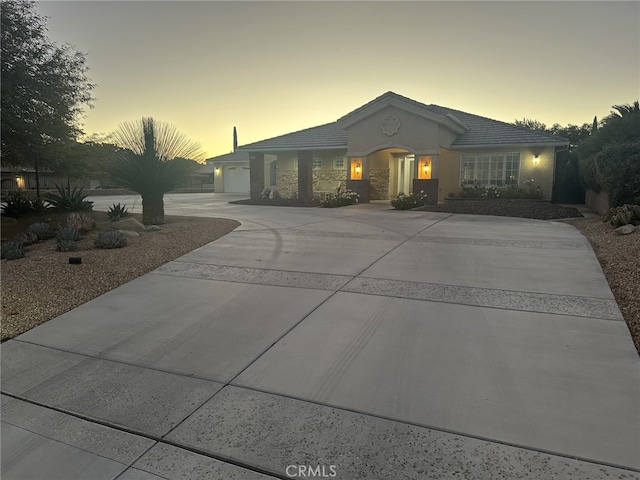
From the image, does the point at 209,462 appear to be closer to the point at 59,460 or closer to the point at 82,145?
the point at 59,460

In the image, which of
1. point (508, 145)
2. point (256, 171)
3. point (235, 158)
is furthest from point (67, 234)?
point (235, 158)

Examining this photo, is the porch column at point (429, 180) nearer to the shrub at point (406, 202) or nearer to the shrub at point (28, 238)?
the shrub at point (406, 202)

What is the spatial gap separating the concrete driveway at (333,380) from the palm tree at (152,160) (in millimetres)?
5530

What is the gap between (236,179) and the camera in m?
36.6

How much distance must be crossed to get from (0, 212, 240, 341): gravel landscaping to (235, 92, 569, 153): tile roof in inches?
499

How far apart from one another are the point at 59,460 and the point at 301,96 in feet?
74.9

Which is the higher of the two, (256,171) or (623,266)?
(256,171)

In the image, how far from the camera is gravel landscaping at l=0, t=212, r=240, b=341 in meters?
5.41

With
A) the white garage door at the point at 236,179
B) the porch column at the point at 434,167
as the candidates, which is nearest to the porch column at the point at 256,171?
the porch column at the point at 434,167

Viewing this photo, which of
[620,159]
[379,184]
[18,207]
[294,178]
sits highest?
[620,159]

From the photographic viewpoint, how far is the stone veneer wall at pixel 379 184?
22625mm

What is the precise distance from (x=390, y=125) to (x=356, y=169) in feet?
9.14

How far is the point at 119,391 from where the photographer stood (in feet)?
11.4

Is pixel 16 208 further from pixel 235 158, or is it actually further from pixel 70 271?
pixel 235 158
